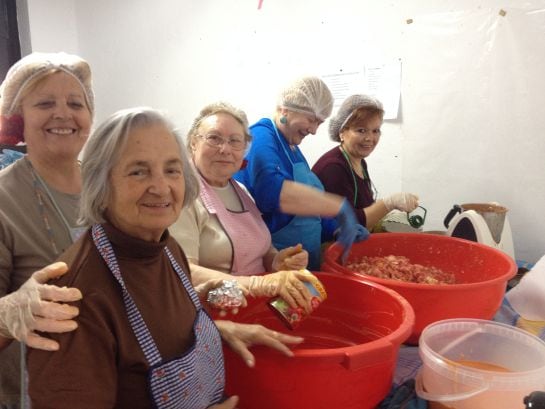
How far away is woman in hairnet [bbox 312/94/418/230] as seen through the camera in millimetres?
1833

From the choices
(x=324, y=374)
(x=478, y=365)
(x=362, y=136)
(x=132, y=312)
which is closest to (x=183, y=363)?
(x=132, y=312)

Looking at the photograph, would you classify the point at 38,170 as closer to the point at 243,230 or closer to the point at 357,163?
the point at 243,230

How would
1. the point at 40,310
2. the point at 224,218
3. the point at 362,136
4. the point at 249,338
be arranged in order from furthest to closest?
the point at 362,136 < the point at 224,218 < the point at 249,338 < the point at 40,310

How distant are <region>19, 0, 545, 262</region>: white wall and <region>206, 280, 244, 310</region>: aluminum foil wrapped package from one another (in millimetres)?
1666

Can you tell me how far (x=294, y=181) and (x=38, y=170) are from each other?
0.83 metres

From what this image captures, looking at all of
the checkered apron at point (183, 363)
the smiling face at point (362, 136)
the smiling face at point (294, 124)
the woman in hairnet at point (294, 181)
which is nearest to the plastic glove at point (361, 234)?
the woman in hairnet at point (294, 181)

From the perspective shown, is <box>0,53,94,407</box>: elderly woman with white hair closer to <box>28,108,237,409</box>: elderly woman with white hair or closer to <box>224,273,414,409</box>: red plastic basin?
<box>28,108,237,409</box>: elderly woman with white hair

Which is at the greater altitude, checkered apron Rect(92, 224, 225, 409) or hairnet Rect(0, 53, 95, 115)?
hairnet Rect(0, 53, 95, 115)

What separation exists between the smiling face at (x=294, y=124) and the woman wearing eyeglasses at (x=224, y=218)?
0.28 metres

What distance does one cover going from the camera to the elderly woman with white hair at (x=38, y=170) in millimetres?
968

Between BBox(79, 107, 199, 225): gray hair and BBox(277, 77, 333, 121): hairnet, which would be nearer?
BBox(79, 107, 199, 225): gray hair

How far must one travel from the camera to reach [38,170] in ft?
3.56

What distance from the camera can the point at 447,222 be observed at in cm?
194

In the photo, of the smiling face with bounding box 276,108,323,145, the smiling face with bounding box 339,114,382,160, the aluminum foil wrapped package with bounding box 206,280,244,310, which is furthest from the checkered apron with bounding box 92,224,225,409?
the smiling face with bounding box 339,114,382,160
